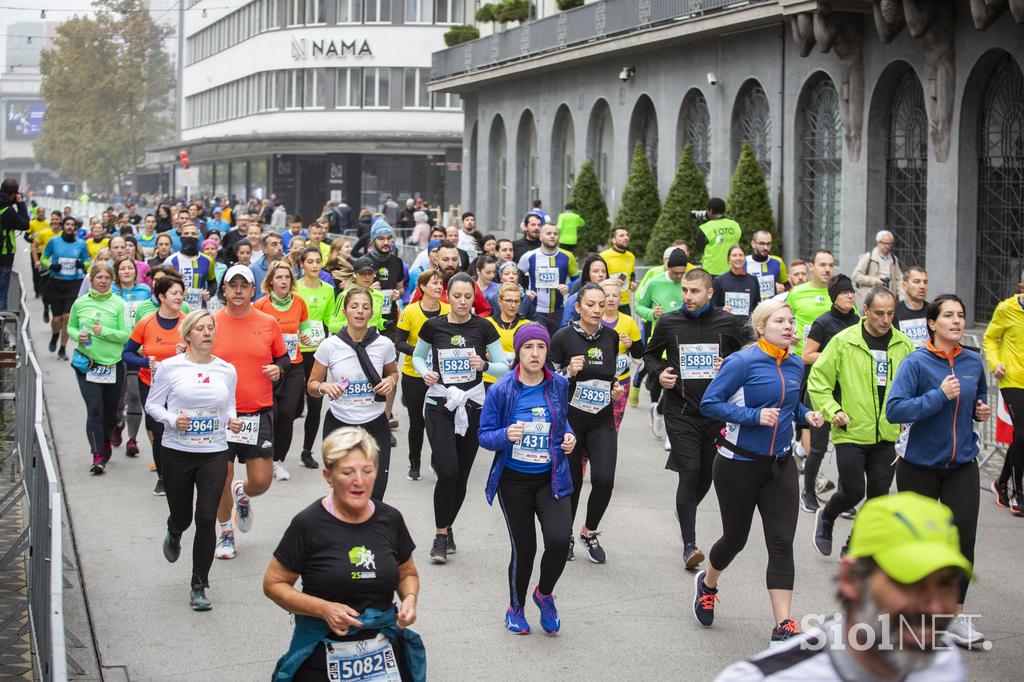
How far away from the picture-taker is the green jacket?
9.41 meters

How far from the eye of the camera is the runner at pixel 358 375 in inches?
391

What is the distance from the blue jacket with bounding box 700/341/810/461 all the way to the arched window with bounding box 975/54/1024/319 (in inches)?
528

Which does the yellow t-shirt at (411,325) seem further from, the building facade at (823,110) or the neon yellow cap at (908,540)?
the building facade at (823,110)

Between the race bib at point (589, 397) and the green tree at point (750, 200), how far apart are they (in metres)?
16.7

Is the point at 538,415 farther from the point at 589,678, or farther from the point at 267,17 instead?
the point at 267,17

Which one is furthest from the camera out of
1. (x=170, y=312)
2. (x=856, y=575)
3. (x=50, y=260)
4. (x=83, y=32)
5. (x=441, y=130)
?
(x=83, y=32)

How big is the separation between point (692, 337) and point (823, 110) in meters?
16.8

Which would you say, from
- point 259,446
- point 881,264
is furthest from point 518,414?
point 881,264

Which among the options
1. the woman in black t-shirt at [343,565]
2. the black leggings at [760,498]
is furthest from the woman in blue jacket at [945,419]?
the woman in black t-shirt at [343,565]

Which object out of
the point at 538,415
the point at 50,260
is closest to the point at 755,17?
the point at 50,260

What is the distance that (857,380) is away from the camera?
9.41 m

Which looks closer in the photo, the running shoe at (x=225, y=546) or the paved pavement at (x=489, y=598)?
the paved pavement at (x=489, y=598)

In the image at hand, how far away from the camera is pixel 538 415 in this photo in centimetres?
834

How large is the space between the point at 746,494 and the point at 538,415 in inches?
47.4
